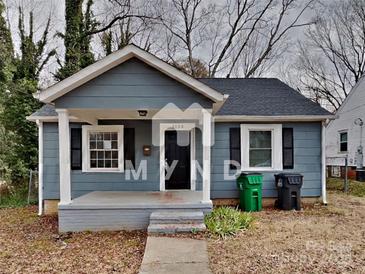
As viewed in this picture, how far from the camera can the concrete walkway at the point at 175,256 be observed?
435 centimetres

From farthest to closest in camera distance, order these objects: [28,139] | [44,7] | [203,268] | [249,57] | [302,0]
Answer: [249,57] < [302,0] < [44,7] < [28,139] < [203,268]

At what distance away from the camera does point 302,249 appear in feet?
17.2

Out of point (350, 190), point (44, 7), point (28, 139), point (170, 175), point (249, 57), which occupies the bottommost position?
point (350, 190)

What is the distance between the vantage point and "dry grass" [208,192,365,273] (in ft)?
14.9

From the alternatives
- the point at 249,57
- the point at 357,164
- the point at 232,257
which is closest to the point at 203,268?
the point at 232,257

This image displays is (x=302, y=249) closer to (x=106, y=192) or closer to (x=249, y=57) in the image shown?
(x=106, y=192)

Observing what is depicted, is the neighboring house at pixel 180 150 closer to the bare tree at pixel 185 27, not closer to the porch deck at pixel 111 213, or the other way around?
the porch deck at pixel 111 213

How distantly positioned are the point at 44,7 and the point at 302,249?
19116 millimetres

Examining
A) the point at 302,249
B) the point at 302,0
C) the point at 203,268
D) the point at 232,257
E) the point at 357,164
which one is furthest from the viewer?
the point at 302,0

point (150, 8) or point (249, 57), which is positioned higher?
point (150, 8)

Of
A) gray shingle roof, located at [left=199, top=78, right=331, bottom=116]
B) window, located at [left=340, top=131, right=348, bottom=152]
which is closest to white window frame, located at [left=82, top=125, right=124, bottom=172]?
gray shingle roof, located at [left=199, top=78, right=331, bottom=116]

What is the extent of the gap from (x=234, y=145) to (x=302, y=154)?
1908 millimetres

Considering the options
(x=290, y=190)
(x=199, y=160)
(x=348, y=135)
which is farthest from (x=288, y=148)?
(x=348, y=135)

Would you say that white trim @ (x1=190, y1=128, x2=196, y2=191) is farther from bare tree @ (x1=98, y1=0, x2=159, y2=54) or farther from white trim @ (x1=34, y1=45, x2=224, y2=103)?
bare tree @ (x1=98, y1=0, x2=159, y2=54)
